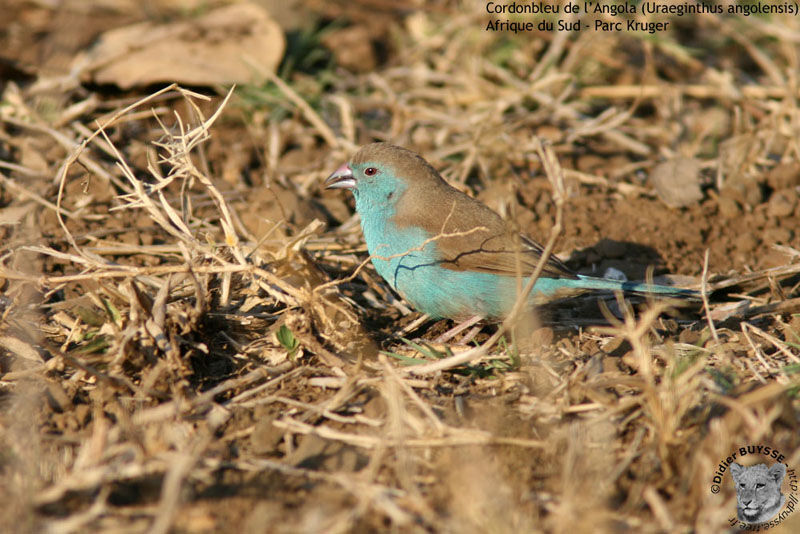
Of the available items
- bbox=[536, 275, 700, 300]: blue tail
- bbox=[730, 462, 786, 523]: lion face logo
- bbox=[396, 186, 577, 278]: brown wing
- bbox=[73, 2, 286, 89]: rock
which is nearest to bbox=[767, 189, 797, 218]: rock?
bbox=[536, 275, 700, 300]: blue tail

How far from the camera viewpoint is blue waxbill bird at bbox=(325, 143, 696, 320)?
13.5 ft

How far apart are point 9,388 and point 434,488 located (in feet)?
6.61

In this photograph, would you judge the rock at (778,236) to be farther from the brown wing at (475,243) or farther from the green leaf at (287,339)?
the green leaf at (287,339)

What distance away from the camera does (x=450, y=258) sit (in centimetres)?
414

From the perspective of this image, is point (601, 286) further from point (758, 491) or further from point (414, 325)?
point (758, 491)

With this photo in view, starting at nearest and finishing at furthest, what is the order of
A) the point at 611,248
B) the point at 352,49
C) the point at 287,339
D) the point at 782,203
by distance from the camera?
the point at 287,339
the point at 611,248
the point at 782,203
the point at 352,49

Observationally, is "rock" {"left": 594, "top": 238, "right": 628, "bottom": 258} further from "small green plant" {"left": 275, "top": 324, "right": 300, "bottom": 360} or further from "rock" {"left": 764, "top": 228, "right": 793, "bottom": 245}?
"small green plant" {"left": 275, "top": 324, "right": 300, "bottom": 360}

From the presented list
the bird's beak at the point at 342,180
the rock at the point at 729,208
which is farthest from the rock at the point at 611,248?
the bird's beak at the point at 342,180

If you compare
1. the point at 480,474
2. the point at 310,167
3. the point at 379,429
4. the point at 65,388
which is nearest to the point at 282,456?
the point at 379,429

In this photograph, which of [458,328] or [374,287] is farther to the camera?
[374,287]

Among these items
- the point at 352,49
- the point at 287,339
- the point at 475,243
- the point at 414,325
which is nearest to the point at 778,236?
the point at 475,243

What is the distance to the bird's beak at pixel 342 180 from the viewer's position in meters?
4.61

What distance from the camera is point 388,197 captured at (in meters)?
4.49

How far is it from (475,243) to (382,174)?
2.43 feet
